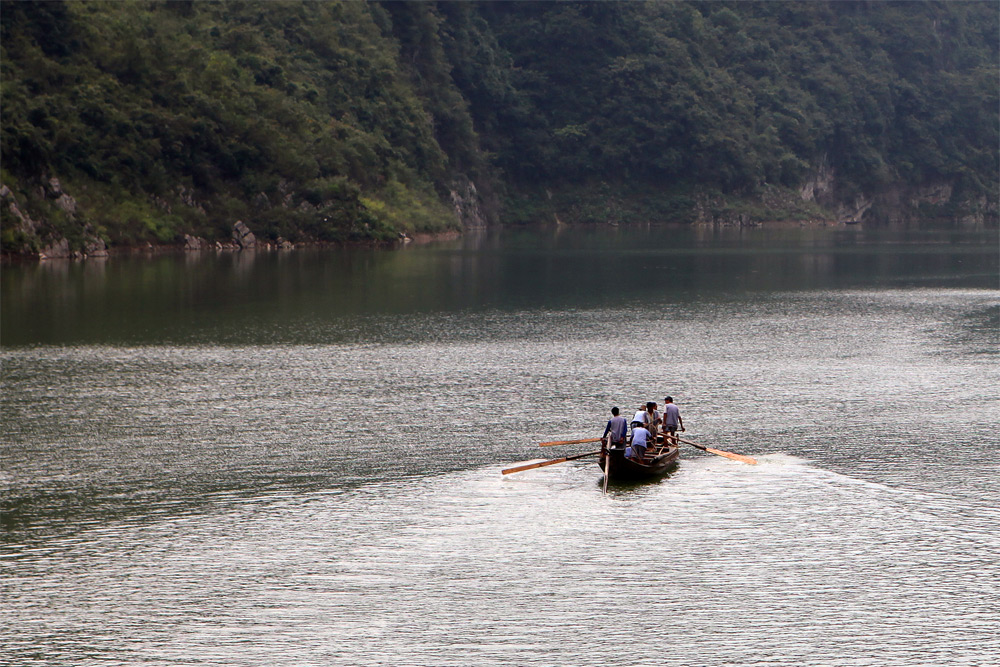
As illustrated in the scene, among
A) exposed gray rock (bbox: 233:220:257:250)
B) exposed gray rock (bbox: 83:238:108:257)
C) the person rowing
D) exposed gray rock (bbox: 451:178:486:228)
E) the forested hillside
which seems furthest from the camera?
exposed gray rock (bbox: 451:178:486:228)

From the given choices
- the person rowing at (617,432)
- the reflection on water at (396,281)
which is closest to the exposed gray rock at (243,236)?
the reflection on water at (396,281)

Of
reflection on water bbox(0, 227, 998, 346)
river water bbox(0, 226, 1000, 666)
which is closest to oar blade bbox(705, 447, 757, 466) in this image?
river water bbox(0, 226, 1000, 666)

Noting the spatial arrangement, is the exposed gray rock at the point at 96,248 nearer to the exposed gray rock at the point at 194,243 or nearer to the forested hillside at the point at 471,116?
the forested hillside at the point at 471,116

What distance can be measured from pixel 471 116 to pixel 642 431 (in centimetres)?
13566

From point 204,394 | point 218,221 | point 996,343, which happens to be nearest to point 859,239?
point 218,221

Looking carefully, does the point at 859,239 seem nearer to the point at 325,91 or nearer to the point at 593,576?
the point at 325,91

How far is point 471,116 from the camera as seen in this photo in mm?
161125

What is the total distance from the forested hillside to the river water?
3963 centimetres

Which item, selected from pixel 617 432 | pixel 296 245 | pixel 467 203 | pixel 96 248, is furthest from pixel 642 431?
pixel 467 203

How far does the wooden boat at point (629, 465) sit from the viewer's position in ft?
93.0

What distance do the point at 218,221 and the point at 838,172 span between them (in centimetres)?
11125

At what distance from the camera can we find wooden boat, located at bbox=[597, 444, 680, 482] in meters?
28.4

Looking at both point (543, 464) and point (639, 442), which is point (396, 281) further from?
point (639, 442)

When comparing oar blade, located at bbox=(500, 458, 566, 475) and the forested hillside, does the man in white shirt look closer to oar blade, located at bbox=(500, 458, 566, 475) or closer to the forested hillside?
oar blade, located at bbox=(500, 458, 566, 475)
